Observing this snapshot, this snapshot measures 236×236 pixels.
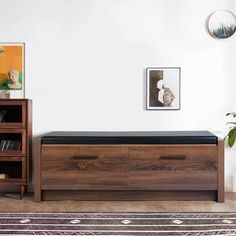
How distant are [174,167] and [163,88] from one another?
94 centimetres

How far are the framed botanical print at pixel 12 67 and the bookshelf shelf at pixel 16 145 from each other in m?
0.23

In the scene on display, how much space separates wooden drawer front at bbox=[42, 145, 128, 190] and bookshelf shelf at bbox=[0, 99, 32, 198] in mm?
277

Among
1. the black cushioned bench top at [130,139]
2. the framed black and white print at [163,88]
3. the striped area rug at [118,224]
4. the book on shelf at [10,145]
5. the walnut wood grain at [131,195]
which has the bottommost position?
the striped area rug at [118,224]

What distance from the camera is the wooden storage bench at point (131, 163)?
10.3ft

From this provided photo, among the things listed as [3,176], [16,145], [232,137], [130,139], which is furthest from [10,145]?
[232,137]

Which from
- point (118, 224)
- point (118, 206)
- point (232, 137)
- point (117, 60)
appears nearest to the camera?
point (118, 224)

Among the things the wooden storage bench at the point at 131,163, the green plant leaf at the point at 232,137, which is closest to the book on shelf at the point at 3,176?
the wooden storage bench at the point at 131,163

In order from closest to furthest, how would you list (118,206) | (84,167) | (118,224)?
(118,224) → (118,206) → (84,167)

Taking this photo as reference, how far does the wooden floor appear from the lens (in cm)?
298

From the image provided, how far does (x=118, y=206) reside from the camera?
3078 mm

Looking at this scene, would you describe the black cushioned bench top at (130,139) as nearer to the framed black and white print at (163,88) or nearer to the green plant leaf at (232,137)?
the green plant leaf at (232,137)

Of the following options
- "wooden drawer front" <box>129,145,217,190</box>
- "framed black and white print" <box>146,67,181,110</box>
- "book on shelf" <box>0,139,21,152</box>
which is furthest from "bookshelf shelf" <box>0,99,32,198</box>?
"framed black and white print" <box>146,67,181,110</box>

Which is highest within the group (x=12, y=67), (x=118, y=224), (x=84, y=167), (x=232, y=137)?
(x=12, y=67)

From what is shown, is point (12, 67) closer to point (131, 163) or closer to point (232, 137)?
point (131, 163)
